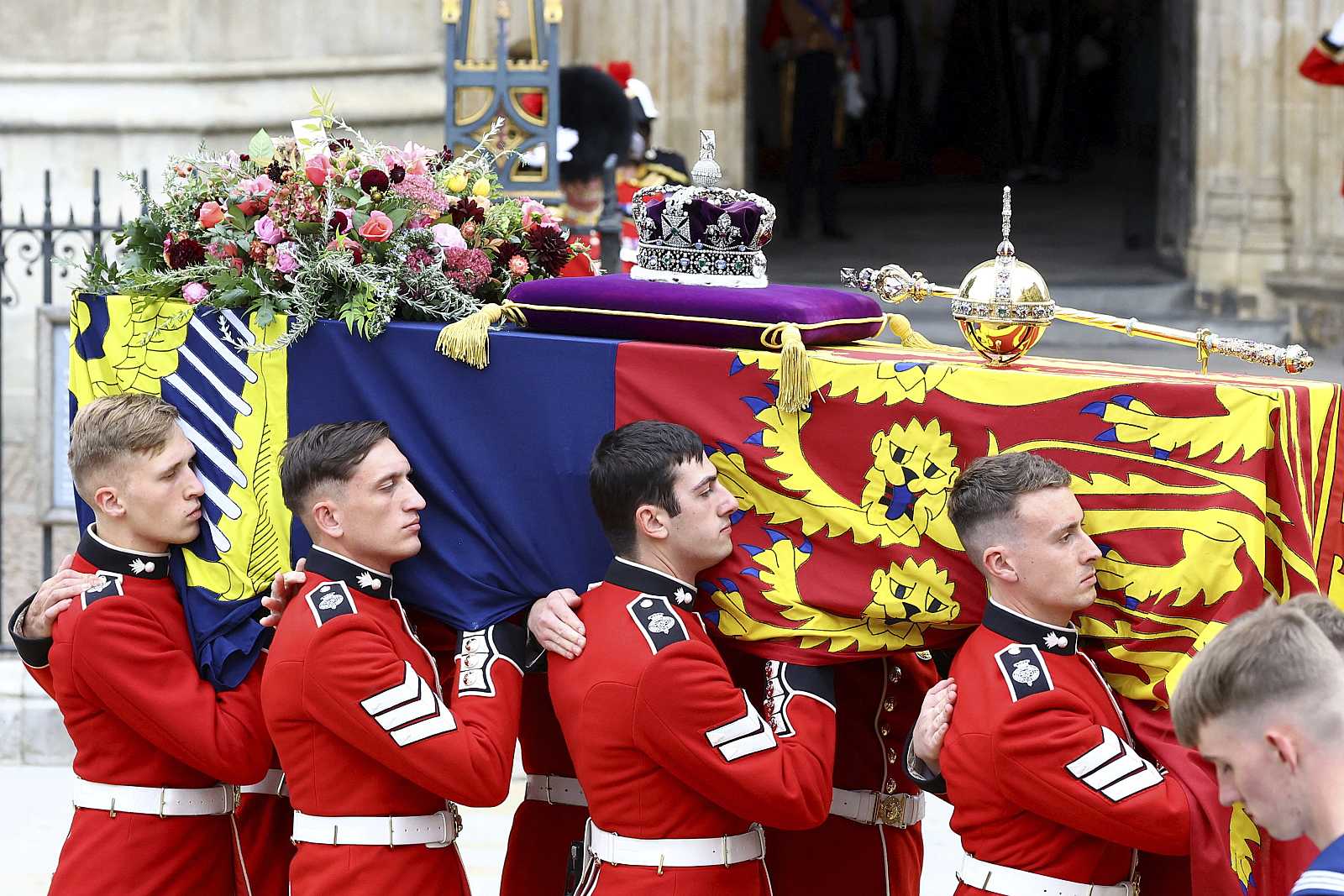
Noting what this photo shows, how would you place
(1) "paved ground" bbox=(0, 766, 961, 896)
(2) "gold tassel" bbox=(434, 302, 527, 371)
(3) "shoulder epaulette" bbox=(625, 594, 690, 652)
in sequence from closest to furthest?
(3) "shoulder epaulette" bbox=(625, 594, 690, 652) < (2) "gold tassel" bbox=(434, 302, 527, 371) < (1) "paved ground" bbox=(0, 766, 961, 896)

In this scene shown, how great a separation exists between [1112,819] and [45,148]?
9.45 metres

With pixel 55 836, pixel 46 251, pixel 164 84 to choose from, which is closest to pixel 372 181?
pixel 55 836

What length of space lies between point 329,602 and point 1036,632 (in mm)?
1340

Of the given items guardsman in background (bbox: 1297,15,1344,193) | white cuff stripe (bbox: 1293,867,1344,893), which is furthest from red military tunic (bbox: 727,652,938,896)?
guardsman in background (bbox: 1297,15,1344,193)

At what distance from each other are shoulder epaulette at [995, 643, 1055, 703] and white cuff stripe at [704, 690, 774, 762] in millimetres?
447

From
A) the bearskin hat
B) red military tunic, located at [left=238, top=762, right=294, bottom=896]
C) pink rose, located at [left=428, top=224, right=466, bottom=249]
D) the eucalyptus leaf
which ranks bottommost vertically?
red military tunic, located at [left=238, top=762, right=294, bottom=896]

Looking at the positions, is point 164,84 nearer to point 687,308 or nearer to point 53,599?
point 53,599

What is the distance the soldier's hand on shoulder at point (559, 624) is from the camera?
388 cm

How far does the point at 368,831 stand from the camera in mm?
3930

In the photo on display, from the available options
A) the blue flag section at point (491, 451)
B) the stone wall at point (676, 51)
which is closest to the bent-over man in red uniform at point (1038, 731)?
the blue flag section at point (491, 451)

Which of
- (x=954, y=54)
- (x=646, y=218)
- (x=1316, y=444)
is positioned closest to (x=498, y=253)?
(x=646, y=218)

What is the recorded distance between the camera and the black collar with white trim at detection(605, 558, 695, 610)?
3.88m

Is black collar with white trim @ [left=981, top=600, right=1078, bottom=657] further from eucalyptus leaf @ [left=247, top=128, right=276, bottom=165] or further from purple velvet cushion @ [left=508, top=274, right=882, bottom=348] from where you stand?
Result: eucalyptus leaf @ [left=247, top=128, right=276, bottom=165]

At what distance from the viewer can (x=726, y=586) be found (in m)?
4.02
